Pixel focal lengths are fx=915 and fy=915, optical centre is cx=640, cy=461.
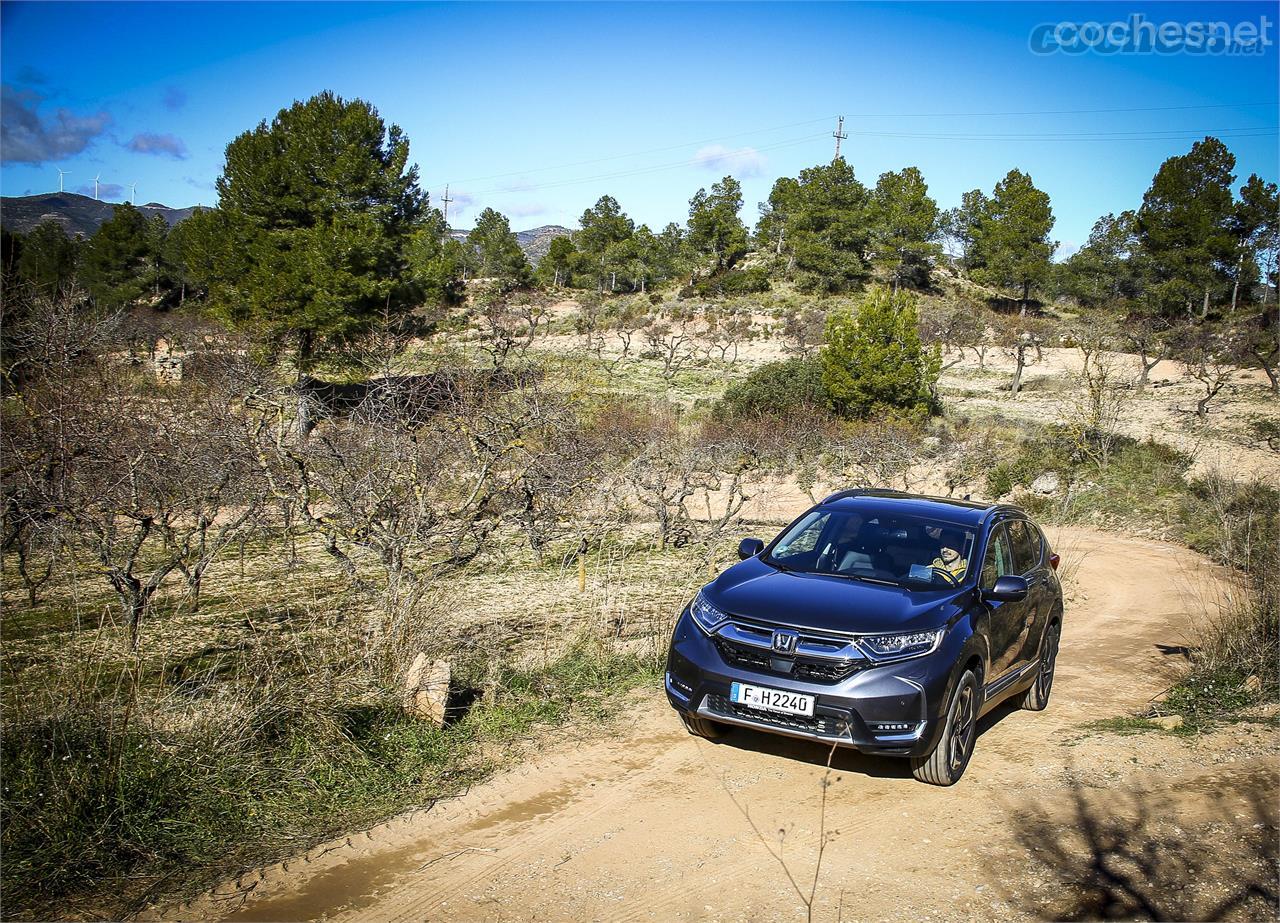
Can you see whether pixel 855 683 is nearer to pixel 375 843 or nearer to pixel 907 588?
pixel 907 588

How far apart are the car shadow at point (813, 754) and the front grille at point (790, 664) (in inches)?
21.9

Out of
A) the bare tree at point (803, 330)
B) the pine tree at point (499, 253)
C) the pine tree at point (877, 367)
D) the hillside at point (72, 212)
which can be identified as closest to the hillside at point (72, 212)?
the hillside at point (72, 212)

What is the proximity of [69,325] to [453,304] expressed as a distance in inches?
1664

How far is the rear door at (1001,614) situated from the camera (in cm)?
625

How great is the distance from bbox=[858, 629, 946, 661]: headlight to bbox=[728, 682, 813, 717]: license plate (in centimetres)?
47

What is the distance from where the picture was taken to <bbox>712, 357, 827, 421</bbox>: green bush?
93.9 ft

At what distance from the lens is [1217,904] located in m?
4.22

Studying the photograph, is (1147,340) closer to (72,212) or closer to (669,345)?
(669,345)

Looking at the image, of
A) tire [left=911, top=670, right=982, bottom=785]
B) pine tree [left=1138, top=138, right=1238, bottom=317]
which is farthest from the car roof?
pine tree [left=1138, top=138, right=1238, bottom=317]

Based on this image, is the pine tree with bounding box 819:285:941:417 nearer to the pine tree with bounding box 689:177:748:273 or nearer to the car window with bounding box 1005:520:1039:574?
the car window with bounding box 1005:520:1039:574

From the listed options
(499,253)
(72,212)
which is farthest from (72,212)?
(499,253)

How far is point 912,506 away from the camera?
6.95 meters

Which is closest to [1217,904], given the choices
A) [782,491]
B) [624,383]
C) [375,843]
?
[375,843]

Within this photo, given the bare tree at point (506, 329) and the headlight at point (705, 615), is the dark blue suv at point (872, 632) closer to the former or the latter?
the headlight at point (705, 615)
